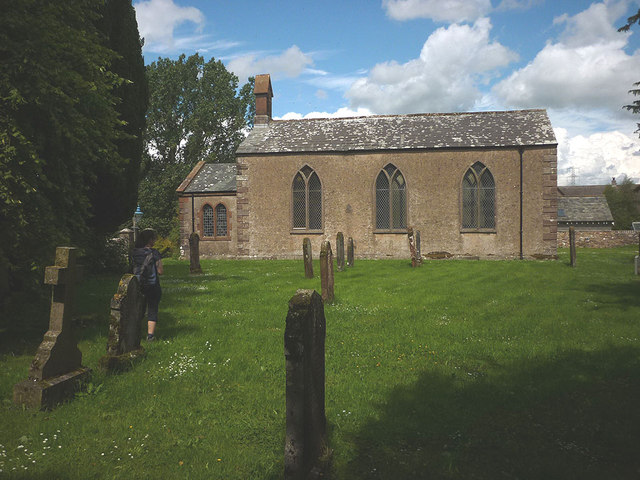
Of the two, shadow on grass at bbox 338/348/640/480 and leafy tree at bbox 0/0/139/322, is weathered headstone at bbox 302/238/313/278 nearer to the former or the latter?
leafy tree at bbox 0/0/139/322

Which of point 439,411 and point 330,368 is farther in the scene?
point 330,368

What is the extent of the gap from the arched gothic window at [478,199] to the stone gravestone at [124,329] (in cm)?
2028

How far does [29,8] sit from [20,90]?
4.83 ft

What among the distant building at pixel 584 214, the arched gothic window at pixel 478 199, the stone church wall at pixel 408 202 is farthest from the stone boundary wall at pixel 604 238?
the arched gothic window at pixel 478 199

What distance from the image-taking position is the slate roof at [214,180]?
2720 centimetres

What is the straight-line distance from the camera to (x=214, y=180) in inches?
1120

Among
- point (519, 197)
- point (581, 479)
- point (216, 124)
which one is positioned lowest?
point (581, 479)

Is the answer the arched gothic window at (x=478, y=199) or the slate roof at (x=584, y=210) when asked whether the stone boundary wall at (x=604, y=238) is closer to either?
the slate roof at (x=584, y=210)

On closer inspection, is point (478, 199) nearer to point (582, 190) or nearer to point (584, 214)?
point (584, 214)

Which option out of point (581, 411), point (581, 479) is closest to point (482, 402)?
point (581, 411)

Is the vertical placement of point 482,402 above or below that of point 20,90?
below

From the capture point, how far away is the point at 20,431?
13.8 ft

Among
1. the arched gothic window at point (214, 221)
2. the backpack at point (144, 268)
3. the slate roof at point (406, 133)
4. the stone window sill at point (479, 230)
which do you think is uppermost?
the slate roof at point (406, 133)

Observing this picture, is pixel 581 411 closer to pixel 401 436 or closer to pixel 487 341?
pixel 401 436
